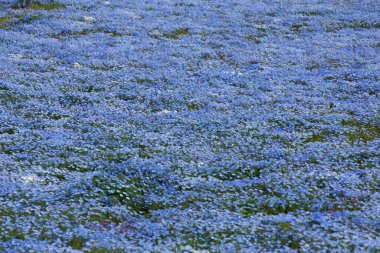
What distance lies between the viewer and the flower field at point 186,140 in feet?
33.0

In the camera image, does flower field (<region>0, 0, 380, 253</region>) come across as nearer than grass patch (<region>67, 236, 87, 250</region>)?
No

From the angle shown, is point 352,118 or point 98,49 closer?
point 352,118

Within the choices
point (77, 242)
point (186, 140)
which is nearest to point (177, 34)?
point (186, 140)

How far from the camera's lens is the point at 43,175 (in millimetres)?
12625

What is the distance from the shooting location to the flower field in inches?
396

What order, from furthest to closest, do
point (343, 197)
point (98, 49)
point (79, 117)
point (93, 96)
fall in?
point (98, 49) < point (93, 96) < point (79, 117) < point (343, 197)

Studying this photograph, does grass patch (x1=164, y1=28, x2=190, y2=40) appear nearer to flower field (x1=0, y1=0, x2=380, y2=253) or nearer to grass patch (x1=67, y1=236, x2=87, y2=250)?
flower field (x1=0, y1=0, x2=380, y2=253)

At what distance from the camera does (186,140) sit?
15.8 m

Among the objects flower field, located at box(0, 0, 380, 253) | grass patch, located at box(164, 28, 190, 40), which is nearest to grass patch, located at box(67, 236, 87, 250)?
flower field, located at box(0, 0, 380, 253)

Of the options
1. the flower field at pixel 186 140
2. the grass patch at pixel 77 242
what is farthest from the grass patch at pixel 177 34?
the grass patch at pixel 77 242

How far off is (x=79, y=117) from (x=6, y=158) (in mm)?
4461

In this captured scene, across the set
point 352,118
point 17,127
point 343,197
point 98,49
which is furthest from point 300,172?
point 98,49

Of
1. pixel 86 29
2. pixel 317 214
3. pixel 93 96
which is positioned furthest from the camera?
pixel 86 29

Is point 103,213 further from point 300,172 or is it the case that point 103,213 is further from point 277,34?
point 277,34
